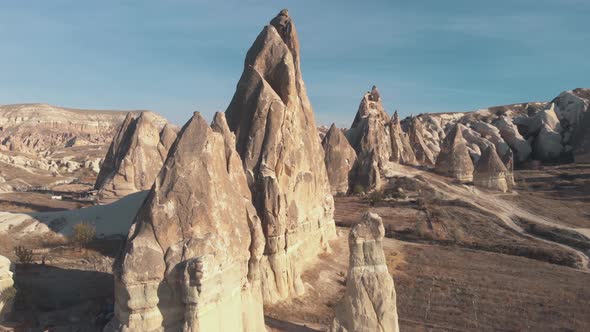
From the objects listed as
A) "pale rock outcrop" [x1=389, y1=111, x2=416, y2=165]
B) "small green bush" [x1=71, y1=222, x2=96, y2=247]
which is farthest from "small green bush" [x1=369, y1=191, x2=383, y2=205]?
"small green bush" [x1=71, y1=222, x2=96, y2=247]

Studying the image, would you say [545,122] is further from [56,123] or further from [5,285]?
[56,123]

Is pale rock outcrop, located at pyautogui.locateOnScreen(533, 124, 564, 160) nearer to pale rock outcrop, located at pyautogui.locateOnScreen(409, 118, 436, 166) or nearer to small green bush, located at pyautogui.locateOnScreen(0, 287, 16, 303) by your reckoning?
pale rock outcrop, located at pyautogui.locateOnScreen(409, 118, 436, 166)

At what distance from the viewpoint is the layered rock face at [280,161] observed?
15469 millimetres

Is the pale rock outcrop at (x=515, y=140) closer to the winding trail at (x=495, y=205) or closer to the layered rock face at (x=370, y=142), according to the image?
A: the layered rock face at (x=370, y=142)

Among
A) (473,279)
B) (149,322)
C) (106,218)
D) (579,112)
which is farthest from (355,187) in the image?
(579,112)

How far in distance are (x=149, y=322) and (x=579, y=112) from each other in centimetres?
7278

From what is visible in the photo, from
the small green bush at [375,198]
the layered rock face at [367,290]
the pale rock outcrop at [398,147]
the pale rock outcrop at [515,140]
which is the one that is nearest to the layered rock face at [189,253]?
the layered rock face at [367,290]

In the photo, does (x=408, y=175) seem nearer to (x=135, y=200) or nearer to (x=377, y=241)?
(x=135, y=200)

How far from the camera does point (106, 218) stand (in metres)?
20.4

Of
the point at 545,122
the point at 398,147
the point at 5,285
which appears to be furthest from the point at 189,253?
the point at 545,122

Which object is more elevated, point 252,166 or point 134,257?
point 252,166

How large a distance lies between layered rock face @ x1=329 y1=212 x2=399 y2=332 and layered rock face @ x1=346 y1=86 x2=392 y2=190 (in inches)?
1097

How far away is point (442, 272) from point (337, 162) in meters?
20.4

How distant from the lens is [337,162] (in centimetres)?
3916
